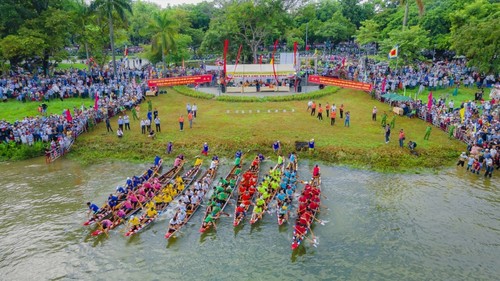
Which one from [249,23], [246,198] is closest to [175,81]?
[249,23]

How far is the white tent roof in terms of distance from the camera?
44.5 m

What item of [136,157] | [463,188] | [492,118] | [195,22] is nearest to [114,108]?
[136,157]

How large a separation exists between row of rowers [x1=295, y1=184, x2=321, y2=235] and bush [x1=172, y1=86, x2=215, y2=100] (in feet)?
73.9

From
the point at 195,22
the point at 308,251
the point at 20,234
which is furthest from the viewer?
the point at 195,22

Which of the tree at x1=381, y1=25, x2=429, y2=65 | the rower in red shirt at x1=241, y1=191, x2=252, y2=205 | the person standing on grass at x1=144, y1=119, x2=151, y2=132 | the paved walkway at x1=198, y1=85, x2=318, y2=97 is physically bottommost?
the rower in red shirt at x1=241, y1=191, x2=252, y2=205

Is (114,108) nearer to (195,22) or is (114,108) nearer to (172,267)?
(172,267)

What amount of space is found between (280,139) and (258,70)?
17.8m

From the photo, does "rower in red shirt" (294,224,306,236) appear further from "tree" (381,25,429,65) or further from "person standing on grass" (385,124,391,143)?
"tree" (381,25,429,65)

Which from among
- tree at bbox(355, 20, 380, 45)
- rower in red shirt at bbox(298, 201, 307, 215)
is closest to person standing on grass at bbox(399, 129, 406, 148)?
rower in red shirt at bbox(298, 201, 307, 215)

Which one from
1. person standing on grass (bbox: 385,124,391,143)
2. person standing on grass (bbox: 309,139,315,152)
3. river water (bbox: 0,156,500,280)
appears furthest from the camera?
person standing on grass (bbox: 385,124,391,143)

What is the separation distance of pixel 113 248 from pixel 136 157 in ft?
35.6

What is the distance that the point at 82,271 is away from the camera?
15.8 meters

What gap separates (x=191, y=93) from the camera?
41938 millimetres

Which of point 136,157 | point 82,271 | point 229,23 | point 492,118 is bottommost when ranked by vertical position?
point 82,271
